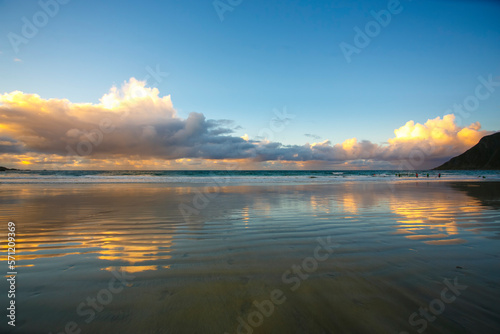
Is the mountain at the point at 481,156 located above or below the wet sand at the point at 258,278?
above

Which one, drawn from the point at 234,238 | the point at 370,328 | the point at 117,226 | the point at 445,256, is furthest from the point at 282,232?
the point at 117,226

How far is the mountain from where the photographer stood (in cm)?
12900

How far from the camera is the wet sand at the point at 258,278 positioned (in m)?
2.75

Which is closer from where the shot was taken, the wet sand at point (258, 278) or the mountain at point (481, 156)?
the wet sand at point (258, 278)

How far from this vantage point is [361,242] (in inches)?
226

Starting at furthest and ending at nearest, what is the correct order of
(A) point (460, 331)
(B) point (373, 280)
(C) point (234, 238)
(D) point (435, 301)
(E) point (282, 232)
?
(E) point (282, 232) < (C) point (234, 238) < (B) point (373, 280) < (D) point (435, 301) < (A) point (460, 331)

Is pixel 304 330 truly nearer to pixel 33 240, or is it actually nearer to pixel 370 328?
pixel 370 328

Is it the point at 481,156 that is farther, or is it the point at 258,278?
the point at 481,156

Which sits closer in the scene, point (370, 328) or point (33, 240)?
point (370, 328)

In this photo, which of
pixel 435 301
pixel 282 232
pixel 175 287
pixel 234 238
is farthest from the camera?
pixel 282 232

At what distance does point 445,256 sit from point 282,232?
11.8 feet

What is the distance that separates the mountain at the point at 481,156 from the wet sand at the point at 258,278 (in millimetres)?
169006

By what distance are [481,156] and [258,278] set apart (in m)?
194

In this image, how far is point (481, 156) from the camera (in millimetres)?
139875
